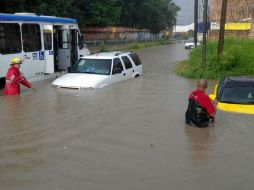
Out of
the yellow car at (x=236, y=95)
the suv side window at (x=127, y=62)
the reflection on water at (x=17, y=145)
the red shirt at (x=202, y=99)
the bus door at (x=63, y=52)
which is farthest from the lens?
the bus door at (x=63, y=52)

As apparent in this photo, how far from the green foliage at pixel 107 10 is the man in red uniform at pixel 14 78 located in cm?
3518

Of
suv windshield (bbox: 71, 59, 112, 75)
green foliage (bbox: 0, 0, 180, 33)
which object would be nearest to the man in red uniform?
suv windshield (bbox: 71, 59, 112, 75)

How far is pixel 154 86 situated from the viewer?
1706 cm

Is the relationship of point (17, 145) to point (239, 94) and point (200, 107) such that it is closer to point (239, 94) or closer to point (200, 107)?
point (200, 107)

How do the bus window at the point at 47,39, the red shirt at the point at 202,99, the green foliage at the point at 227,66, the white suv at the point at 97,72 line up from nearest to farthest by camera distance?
1. the red shirt at the point at 202,99
2. the white suv at the point at 97,72
3. the bus window at the point at 47,39
4. the green foliage at the point at 227,66

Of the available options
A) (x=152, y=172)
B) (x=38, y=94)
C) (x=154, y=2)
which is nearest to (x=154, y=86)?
(x=38, y=94)

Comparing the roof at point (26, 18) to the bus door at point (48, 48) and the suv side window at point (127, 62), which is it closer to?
the bus door at point (48, 48)

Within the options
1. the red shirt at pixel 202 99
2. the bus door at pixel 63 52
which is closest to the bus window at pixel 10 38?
the bus door at pixel 63 52

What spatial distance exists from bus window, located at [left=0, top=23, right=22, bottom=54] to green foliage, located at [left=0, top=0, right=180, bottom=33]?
106 feet

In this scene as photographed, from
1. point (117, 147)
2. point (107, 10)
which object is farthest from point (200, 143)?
point (107, 10)

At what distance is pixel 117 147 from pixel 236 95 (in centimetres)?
398

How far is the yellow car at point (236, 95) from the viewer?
10617mm

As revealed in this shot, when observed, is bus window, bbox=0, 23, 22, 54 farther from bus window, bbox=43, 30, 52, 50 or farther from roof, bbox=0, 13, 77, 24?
bus window, bbox=43, 30, 52, 50

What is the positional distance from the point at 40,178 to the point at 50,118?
14.7 feet
